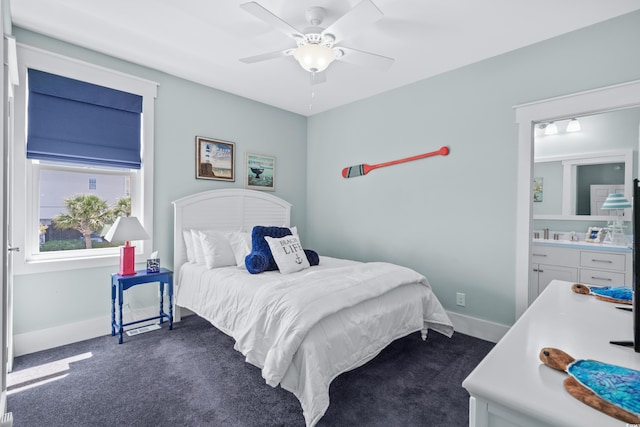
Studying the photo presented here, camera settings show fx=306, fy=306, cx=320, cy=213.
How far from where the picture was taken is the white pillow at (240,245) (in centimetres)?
313

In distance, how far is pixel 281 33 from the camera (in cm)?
254

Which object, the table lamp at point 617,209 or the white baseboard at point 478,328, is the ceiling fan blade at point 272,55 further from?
the table lamp at point 617,209

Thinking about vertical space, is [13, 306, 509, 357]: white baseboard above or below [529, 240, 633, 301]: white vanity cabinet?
below

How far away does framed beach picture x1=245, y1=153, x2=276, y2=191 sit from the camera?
4.06 m

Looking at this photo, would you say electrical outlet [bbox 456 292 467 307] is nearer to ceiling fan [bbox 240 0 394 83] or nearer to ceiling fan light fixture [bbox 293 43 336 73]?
ceiling fan [bbox 240 0 394 83]

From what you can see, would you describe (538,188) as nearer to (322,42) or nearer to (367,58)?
(367,58)

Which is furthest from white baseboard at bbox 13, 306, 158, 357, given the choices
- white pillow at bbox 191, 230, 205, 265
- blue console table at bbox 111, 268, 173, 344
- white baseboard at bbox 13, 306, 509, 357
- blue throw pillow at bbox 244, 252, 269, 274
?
blue throw pillow at bbox 244, 252, 269, 274

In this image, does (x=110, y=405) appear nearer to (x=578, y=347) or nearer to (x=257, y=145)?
(x=578, y=347)

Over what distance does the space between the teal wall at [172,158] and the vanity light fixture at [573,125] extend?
344 centimetres

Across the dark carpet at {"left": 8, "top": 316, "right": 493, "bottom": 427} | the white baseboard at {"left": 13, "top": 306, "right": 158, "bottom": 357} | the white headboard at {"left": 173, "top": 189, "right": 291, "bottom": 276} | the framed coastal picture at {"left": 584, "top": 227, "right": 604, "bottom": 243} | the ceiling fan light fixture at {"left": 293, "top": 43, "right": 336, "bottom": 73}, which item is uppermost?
the ceiling fan light fixture at {"left": 293, "top": 43, "right": 336, "bottom": 73}

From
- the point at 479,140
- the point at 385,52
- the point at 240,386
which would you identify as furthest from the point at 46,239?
the point at 479,140

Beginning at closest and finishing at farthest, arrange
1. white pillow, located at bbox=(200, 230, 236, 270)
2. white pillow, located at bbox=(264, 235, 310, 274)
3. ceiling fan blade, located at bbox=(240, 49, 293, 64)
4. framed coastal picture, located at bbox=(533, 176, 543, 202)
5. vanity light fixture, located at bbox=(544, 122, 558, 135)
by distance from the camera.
A: ceiling fan blade, located at bbox=(240, 49, 293, 64)
white pillow, located at bbox=(264, 235, 310, 274)
white pillow, located at bbox=(200, 230, 236, 270)
vanity light fixture, located at bbox=(544, 122, 558, 135)
framed coastal picture, located at bbox=(533, 176, 543, 202)

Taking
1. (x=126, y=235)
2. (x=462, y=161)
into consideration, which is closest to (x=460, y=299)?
(x=462, y=161)

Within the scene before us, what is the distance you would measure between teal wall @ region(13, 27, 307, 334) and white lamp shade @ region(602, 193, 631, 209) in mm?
3693
